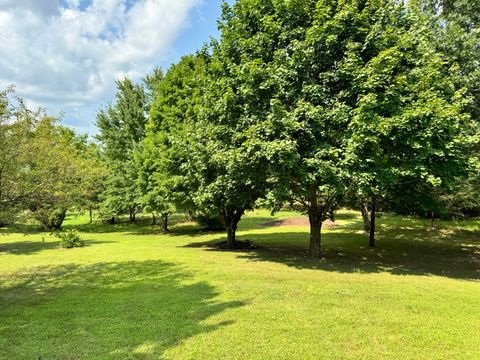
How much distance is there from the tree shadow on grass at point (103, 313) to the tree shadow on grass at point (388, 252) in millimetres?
5718

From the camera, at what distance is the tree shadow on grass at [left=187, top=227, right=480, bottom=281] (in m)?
13.0

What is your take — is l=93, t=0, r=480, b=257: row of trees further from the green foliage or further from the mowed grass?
the green foliage

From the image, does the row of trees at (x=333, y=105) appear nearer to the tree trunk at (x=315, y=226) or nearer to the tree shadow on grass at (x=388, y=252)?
the tree trunk at (x=315, y=226)

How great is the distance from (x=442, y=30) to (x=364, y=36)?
516cm

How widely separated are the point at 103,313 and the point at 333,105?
9875mm

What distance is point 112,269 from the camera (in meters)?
12.7

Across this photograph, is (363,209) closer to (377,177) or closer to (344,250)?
(344,250)

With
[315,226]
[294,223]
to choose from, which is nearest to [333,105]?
[315,226]

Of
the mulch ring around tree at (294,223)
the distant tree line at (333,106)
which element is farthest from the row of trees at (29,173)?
the mulch ring around tree at (294,223)

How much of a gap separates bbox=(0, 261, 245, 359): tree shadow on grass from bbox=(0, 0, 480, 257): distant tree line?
2.73m

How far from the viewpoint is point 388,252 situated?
1714 cm

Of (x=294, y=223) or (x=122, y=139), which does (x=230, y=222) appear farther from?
(x=122, y=139)

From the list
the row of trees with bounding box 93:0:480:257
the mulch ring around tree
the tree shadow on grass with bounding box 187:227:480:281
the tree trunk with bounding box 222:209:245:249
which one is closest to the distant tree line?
the row of trees with bounding box 93:0:480:257

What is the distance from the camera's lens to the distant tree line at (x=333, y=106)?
1098 centimetres
